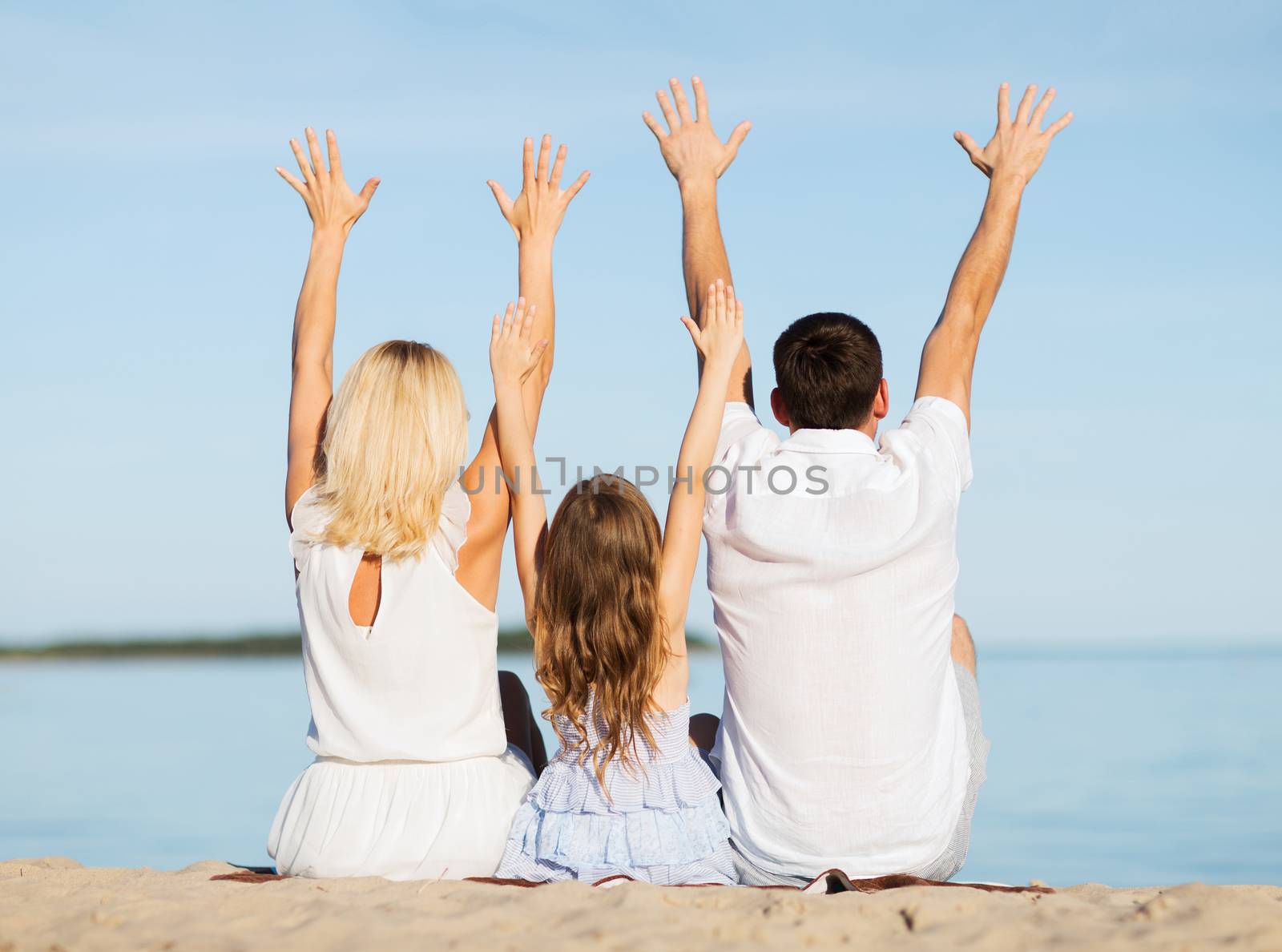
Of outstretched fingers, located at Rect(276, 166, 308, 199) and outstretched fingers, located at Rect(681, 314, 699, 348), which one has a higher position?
outstretched fingers, located at Rect(276, 166, 308, 199)

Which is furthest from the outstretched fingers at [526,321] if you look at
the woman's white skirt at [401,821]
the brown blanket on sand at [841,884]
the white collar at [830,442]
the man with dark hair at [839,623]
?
the brown blanket on sand at [841,884]

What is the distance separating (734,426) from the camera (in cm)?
408

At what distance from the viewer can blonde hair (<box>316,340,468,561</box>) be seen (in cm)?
384

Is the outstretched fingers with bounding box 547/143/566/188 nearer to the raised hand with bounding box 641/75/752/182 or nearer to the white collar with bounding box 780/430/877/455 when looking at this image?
the raised hand with bounding box 641/75/752/182

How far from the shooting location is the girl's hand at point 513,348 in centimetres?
421

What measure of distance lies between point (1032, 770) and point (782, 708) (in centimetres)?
993

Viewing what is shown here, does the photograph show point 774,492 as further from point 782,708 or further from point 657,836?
point 657,836

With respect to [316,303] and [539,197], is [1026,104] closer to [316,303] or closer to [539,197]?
[539,197]

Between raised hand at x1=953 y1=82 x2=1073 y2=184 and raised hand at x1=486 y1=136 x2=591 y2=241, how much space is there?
5.22 ft

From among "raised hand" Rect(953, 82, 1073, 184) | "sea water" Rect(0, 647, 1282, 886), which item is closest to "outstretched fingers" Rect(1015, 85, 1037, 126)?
"raised hand" Rect(953, 82, 1073, 184)

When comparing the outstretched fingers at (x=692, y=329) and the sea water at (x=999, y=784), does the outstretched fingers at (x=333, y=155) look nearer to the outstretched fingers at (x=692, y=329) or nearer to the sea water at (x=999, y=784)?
the outstretched fingers at (x=692, y=329)

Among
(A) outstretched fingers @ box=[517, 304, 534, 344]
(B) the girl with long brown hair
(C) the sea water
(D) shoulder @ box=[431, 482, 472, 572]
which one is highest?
(A) outstretched fingers @ box=[517, 304, 534, 344]

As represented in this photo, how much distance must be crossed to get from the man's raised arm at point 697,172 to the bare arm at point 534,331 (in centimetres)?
39

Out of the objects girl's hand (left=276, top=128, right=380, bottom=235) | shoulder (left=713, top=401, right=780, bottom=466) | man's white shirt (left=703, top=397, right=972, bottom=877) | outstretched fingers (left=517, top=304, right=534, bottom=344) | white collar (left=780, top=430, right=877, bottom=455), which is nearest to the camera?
man's white shirt (left=703, top=397, right=972, bottom=877)
